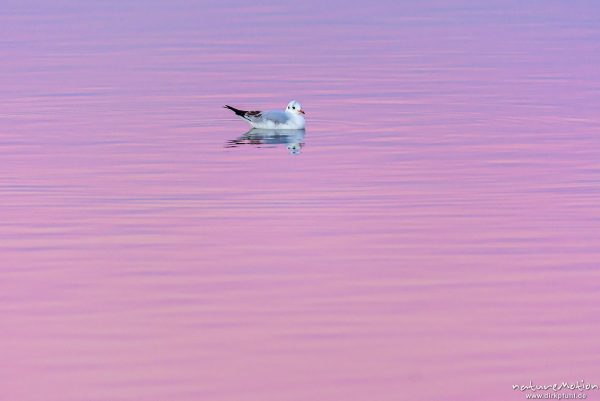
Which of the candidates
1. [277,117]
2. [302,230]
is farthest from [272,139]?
[302,230]

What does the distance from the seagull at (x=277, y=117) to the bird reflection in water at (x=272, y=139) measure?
0.08 meters

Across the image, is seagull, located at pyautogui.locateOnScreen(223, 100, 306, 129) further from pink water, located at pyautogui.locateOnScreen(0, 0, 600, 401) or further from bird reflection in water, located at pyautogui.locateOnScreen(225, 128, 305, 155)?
pink water, located at pyautogui.locateOnScreen(0, 0, 600, 401)

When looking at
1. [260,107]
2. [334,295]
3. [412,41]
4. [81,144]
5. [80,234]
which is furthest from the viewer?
[412,41]

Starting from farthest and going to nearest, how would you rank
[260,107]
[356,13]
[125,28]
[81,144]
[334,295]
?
[356,13] < [125,28] < [260,107] < [81,144] < [334,295]

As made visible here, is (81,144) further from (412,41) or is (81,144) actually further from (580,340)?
(412,41)

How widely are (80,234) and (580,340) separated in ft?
19.0

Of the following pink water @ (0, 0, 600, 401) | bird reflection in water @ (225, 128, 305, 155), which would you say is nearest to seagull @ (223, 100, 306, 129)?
bird reflection in water @ (225, 128, 305, 155)

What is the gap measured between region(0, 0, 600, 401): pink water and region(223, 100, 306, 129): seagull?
1.15ft

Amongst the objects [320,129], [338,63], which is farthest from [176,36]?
[320,129]

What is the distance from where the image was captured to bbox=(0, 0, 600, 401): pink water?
520 inches

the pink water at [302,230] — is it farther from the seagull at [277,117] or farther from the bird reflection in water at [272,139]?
the seagull at [277,117]

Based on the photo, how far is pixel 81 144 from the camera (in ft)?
79.9

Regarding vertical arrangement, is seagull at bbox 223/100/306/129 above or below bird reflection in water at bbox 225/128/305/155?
above

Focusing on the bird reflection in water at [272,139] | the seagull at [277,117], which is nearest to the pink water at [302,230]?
the bird reflection in water at [272,139]
